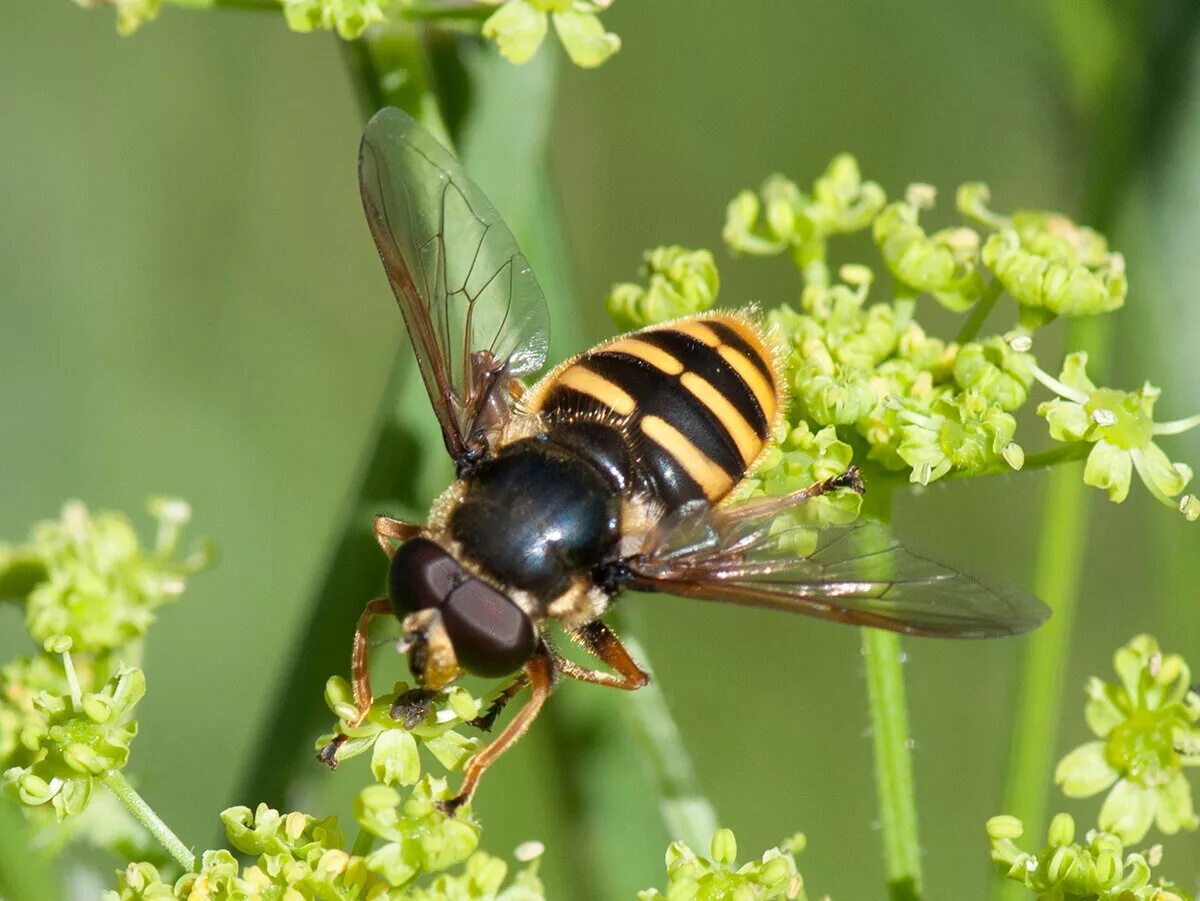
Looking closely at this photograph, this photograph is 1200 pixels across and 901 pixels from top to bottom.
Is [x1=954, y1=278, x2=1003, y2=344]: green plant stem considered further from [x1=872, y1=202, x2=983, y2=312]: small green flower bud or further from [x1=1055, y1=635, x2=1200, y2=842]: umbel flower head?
[x1=1055, y1=635, x2=1200, y2=842]: umbel flower head

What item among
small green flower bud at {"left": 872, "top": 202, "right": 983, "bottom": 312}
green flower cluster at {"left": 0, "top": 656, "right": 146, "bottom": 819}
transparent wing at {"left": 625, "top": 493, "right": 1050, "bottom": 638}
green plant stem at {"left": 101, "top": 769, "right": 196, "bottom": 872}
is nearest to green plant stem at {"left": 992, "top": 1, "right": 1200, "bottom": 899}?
small green flower bud at {"left": 872, "top": 202, "right": 983, "bottom": 312}

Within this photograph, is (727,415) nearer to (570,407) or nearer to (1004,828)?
(570,407)

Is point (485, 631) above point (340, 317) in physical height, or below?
below

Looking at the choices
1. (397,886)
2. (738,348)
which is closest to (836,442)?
(738,348)

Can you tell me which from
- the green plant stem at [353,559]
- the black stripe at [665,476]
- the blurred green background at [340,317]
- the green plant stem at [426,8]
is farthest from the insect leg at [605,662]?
the blurred green background at [340,317]

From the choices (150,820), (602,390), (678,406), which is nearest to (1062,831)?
(678,406)

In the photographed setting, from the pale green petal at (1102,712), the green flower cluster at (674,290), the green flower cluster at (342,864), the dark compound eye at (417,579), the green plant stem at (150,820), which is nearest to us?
the green flower cluster at (342,864)

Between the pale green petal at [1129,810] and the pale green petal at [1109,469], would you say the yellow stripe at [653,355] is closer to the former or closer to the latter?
the pale green petal at [1109,469]
